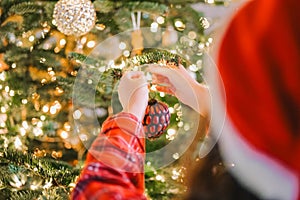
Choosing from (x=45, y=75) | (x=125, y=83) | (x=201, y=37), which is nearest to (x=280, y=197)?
(x=125, y=83)

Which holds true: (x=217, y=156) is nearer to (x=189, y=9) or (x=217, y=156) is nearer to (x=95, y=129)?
(x=95, y=129)

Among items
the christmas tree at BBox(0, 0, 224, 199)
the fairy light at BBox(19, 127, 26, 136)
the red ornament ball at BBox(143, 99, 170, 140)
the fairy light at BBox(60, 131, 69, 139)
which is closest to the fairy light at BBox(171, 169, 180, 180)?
the christmas tree at BBox(0, 0, 224, 199)

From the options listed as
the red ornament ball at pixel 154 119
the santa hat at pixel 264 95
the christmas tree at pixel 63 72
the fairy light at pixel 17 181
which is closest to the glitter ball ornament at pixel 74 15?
the christmas tree at pixel 63 72

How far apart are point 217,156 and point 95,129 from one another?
458 millimetres

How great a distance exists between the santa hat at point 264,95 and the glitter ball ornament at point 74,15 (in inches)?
30.5

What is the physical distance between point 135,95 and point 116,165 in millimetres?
122

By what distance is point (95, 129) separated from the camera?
31.5 inches

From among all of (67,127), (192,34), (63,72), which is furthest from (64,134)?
(192,34)

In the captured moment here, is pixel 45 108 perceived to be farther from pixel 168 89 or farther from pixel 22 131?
pixel 168 89

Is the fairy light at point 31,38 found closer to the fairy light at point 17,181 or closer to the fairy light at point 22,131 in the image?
the fairy light at point 22,131

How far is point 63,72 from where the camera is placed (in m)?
1.24

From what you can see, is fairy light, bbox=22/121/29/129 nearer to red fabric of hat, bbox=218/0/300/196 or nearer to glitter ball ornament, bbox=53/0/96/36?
glitter ball ornament, bbox=53/0/96/36

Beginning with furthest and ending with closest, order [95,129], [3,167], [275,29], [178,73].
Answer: [3,167] < [95,129] < [178,73] < [275,29]

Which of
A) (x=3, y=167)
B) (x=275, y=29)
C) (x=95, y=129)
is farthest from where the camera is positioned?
(x=3, y=167)
